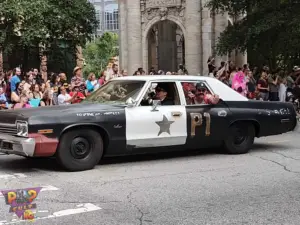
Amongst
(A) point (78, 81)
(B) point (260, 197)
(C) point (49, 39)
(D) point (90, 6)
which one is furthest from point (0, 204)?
(D) point (90, 6)

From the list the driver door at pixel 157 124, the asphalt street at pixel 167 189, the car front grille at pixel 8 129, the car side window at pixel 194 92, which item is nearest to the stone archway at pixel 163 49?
the car side window at pixel 194 92

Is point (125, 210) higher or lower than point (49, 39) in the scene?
lower

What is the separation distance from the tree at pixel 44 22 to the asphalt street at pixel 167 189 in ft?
43.8

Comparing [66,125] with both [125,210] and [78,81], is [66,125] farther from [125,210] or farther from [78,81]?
[78,81]

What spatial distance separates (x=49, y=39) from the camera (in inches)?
979

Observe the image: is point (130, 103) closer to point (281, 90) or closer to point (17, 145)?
point (17, 145)

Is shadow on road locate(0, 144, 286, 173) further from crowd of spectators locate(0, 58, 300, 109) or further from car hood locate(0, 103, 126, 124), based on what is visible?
crowd of spectators locate(0, 58, 300, 109)

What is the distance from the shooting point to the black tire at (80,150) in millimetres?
7984

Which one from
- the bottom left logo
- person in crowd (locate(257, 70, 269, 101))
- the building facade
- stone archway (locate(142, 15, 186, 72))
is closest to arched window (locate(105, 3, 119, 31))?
the building facade

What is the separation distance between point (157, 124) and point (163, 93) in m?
0.66

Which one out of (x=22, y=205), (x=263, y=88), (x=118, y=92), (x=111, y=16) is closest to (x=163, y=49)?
(x=263, y=88)

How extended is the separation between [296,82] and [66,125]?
12087 mm

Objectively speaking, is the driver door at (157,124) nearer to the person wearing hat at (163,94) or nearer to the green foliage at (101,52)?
the person wearing hat at (163,94)

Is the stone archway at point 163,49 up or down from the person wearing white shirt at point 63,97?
up
